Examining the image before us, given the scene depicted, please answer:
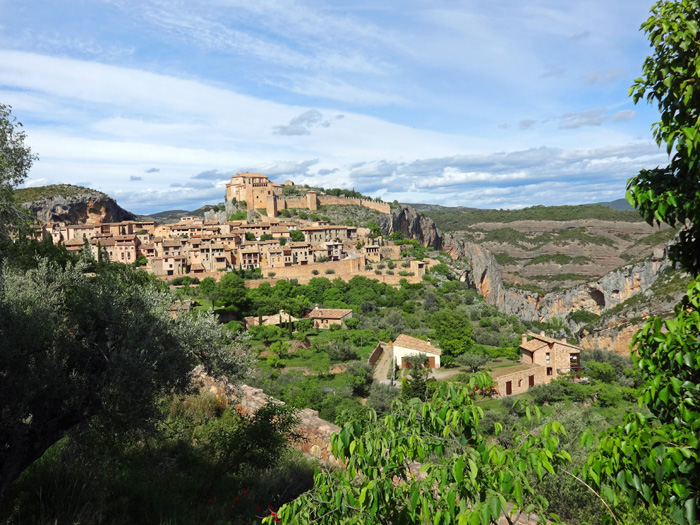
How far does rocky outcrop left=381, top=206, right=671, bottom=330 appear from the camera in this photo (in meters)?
57.1

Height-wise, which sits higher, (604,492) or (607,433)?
(607,433)

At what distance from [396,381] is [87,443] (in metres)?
23.4

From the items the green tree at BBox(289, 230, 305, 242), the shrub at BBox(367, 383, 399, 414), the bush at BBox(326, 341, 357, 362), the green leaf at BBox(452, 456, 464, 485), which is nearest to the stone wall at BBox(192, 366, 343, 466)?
the green leaf at BBox(452, 456, 464, 485)

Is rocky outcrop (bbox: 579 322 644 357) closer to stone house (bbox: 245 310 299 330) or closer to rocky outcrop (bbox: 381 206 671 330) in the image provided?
rocky outcrop (bbox: 381 206 671 330)

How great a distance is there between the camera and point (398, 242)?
73.2m

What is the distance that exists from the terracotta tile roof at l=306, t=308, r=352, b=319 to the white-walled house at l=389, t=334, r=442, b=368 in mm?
12465

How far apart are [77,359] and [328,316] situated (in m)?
37.6

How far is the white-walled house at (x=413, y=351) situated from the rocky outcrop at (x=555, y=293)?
33.3 m

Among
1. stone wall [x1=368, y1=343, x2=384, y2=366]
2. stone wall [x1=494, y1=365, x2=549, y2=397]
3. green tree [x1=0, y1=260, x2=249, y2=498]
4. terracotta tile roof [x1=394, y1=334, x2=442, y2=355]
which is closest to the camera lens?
green tree [x1=0, y1=260, x2=249, y2=498]

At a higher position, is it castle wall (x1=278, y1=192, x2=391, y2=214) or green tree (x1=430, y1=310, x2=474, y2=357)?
castle wall (x1=278, y1=192, x2=391, y2=214)

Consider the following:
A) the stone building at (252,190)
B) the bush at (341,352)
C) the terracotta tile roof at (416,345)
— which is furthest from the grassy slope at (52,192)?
the terracotta tile roof at (416,345)

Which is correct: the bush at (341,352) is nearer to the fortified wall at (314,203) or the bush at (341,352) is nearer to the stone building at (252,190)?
the fortified wall at (314,203)

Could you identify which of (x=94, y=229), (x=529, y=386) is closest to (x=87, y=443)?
(x=529, y=386)

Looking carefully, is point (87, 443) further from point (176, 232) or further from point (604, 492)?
point (176, 232)
